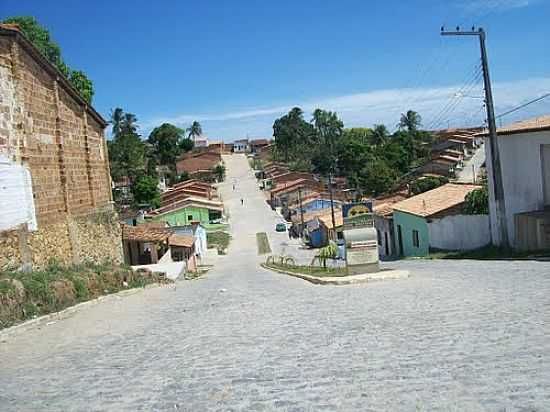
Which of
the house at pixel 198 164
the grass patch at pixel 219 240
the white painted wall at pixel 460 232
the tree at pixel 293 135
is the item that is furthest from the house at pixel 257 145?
the white painted wall at pixel 460 232

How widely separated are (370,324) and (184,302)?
7.21m

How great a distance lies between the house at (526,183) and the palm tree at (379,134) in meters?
99.3

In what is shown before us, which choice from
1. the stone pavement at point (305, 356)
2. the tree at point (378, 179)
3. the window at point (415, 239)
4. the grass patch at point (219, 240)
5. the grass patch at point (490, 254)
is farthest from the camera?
the tree at point (378, 179)

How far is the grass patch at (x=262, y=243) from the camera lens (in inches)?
2119

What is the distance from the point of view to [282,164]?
409 feet

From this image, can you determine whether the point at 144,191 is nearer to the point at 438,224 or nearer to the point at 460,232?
the point at 438,224

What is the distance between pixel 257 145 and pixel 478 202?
142 meters

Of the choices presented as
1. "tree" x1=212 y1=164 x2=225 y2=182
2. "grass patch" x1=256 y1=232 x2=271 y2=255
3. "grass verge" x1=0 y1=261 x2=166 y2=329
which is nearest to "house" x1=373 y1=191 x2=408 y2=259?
"grass patch" x1=256 y1=232 x2=271 y2=255

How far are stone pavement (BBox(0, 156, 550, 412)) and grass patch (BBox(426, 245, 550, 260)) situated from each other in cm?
870

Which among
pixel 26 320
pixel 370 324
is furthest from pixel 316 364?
pixel 26 320

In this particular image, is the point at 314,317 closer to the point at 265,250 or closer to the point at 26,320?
the point at 26,320

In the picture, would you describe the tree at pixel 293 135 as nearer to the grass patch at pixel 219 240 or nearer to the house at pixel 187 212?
the house at pixel 187 212

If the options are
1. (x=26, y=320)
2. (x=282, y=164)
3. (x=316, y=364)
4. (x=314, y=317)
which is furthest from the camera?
(x=282, y=164)

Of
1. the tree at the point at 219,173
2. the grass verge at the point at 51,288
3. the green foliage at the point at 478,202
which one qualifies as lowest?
the grass verge at the point at 51,288
